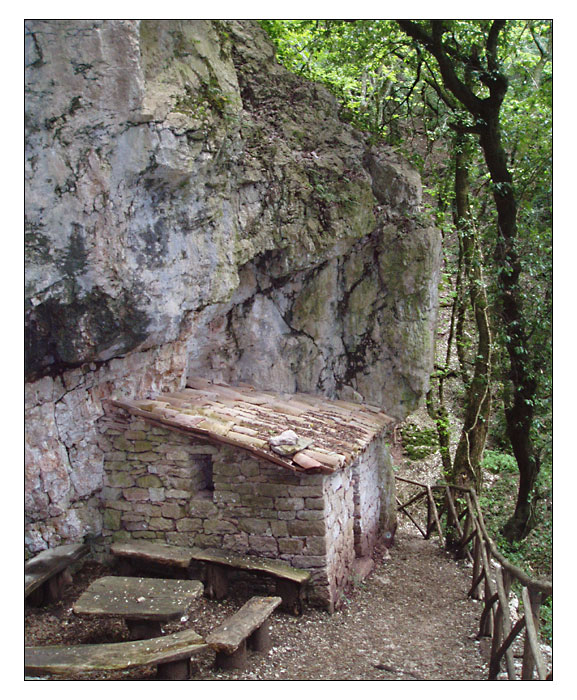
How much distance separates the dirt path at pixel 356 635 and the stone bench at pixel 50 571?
0.11m

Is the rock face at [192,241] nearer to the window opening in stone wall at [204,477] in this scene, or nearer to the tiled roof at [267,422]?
the tiled roof at [267,422]

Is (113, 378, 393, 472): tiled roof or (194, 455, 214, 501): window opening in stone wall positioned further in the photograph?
(194, 455, 214, 501): window opening in stone wall

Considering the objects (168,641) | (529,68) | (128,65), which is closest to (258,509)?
(168,641)

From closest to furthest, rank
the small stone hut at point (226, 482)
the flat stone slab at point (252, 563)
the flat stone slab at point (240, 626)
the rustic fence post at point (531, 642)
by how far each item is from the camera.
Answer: the rustic fence post at point (531, 642) < the flat stone slab at point (240, 626) < the flat stone slab at point (252, 563) < the small stone hut at point (226, 482)

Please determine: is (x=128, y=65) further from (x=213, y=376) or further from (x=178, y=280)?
(x=213, y=376)

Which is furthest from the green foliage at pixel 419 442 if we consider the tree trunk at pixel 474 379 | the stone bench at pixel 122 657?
the stone bench at pixel 122 657

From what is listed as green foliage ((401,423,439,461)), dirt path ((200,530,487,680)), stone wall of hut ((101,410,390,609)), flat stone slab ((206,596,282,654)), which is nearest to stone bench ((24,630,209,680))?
flat stone slab ((206,596,282,654))

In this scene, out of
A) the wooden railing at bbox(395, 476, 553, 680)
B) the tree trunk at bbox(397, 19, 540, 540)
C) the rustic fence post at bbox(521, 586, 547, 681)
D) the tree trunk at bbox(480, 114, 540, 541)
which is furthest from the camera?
the tree trunk at bbox(480, 114, 540, 541)

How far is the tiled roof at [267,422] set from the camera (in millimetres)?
5402

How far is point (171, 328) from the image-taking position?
18.4 ft

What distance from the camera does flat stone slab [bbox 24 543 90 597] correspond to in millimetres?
4902

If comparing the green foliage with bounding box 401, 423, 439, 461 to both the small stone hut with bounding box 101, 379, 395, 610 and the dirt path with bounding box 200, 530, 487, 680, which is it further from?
the small stone hut with bounding box 101, 379, 395, 610

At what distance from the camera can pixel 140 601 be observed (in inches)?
183

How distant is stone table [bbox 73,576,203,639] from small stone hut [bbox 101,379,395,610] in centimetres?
86
